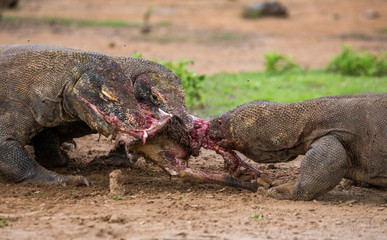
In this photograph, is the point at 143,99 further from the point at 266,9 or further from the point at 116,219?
the point at 266,9

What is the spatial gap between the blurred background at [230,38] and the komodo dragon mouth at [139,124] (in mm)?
2915

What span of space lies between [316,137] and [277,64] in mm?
6915

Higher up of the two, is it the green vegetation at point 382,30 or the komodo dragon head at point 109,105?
the green vegetation at point 382,30

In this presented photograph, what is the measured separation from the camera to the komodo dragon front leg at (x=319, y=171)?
4.73 meters

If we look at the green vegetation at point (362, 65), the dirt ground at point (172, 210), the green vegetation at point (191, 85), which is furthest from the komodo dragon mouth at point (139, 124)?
the green vegetation at point (362, 65)

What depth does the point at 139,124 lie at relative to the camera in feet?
15.7

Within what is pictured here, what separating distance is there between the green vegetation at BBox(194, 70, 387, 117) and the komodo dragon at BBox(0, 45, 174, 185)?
11.0 ft

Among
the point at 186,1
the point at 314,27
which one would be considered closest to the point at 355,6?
A: the point at 314,27

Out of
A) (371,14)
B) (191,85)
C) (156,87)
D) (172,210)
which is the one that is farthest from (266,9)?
(172,210)

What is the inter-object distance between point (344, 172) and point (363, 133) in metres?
0.38

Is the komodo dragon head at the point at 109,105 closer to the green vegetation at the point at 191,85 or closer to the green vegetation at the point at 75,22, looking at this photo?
the green vegetation at the point at 191,85

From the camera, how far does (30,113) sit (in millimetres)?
5078

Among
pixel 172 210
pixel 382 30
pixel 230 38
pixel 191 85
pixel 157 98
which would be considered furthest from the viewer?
pixel 382 30

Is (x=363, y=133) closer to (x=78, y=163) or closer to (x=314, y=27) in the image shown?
(x=78, y=163)
